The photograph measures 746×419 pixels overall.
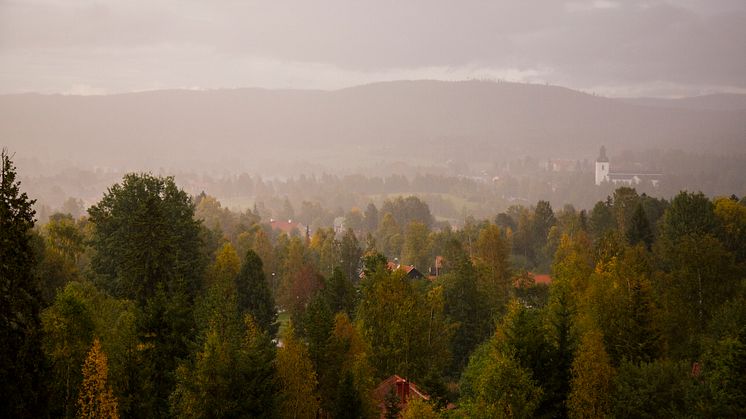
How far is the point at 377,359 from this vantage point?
34.7 meters

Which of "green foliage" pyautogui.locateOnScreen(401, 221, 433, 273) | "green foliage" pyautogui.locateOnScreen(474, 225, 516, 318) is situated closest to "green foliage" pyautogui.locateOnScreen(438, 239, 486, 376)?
"green foliage" pyautogui.locateOnScreen(474, 225, 516, 318)

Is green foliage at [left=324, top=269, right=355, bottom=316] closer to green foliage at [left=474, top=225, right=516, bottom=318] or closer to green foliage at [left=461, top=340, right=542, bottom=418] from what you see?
green foliage at [left=474, top=225, right=516, bottom=318]

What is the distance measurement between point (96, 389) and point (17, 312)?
14.8ft

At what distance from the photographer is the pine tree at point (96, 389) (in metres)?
23.6

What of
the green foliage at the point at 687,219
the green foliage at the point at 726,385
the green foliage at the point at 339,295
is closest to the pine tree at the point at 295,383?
the green foliage at the point at 726,385

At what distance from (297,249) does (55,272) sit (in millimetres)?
26113

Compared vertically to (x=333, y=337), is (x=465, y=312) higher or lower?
Answer: lower

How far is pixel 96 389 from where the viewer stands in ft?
78.2

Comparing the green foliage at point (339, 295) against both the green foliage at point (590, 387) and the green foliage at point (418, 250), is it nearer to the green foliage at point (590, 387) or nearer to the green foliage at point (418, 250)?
the green foliage at point (590, 387)

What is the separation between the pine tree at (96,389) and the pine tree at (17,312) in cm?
303

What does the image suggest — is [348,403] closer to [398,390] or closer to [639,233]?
[398,390]

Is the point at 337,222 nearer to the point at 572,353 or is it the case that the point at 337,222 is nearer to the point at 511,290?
the point at 511,290

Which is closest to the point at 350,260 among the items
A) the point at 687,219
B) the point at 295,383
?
the point at 687,219

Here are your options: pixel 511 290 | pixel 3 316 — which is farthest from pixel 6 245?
pixel 511 290
